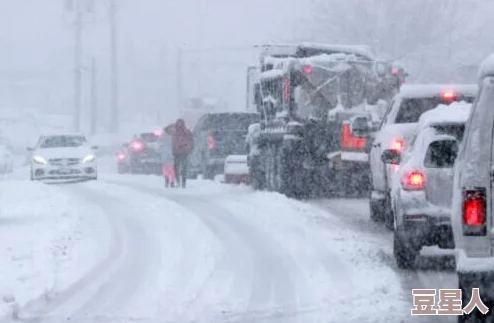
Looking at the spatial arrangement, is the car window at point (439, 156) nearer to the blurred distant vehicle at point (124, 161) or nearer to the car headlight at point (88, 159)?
the car headlight at point (88, 159)

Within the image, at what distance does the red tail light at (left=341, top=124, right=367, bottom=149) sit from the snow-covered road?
183cm

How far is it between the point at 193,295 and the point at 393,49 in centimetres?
4333

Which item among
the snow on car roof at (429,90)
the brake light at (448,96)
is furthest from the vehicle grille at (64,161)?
the brake light at (448,96)

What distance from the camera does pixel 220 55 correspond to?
93.2 meters

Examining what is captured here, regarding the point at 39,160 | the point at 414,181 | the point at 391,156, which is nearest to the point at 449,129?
the point at 414,181

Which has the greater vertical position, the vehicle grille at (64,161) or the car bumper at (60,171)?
the vehicle grille at (64,161)

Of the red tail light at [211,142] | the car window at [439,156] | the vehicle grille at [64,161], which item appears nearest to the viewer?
the car window at [439,156]

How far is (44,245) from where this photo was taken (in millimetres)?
13477

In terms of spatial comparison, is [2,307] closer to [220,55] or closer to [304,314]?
[304,314]

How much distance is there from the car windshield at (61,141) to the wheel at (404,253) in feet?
65.5

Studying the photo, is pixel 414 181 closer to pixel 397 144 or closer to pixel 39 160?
pixel 397 144

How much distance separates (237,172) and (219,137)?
7.49 feet

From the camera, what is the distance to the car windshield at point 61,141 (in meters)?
31.0

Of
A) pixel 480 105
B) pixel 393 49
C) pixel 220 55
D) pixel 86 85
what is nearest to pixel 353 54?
pixel 480 105
